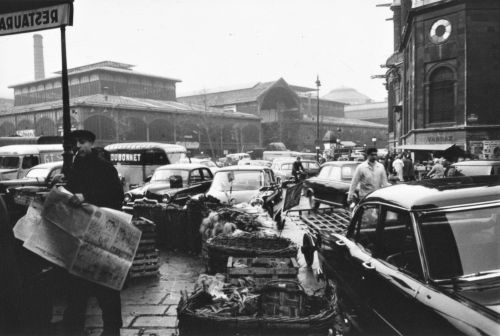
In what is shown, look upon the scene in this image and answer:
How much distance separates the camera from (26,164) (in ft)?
64.2

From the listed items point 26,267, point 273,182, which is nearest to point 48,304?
point 26,267

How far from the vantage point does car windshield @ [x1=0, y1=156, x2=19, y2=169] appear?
19453 mm

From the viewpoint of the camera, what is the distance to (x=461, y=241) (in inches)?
119

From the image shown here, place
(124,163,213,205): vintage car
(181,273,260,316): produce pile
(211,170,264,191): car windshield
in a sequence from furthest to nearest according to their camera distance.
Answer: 1. (124,163,213,205): vintage car
2. (211,170,264,191): car windshield
3. (181,273,260,316): produce pile

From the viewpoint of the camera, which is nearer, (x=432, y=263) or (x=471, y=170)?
(x=432, y=263)

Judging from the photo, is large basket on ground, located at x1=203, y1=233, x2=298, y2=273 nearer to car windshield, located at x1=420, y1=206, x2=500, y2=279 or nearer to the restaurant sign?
car windshield, located at x1=420, y1=206, x2=500, y2=279

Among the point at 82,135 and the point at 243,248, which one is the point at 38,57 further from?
the point at 243,248

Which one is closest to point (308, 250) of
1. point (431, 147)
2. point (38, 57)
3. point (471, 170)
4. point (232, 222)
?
point (232, 222)

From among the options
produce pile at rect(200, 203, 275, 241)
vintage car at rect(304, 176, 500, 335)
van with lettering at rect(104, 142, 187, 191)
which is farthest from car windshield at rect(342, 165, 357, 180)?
van with lettering at rect(104, 142, 187, 191)

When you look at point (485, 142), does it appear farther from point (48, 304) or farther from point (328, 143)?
point (48, 304)

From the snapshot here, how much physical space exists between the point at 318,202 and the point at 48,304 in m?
10.9

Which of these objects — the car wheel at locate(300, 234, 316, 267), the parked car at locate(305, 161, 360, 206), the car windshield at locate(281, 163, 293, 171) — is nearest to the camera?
the car wheel at locate(300, 234, 316, 267)

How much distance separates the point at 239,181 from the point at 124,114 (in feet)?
108

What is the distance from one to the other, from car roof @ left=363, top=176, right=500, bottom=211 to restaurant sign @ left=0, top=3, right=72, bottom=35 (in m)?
4.42
